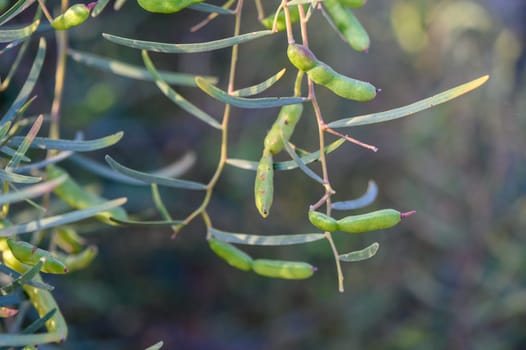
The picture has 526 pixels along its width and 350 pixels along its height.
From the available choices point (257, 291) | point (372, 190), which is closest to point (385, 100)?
point (257, 291)

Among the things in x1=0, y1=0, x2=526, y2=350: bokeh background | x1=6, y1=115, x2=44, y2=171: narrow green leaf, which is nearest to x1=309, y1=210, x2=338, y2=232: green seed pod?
x1=6, y1=115, x2=44, y2=171: narrow green leaf

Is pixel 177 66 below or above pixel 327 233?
below

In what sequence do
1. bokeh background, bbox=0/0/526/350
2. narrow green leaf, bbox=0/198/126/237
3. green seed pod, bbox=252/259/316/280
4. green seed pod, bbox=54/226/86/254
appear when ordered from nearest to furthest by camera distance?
1. narrow green leaf, bbox=0/198/126/237
2. green seed pod, bbox=252/259/316/280
3. green seed pod, bbox=54/226/86/254
4. bokeh background, bbox=0/0/526/350

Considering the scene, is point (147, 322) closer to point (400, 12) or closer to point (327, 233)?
point (400, 12)

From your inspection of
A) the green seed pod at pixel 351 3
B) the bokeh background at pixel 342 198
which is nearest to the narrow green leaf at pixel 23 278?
the green seed pod at pixel 351 3

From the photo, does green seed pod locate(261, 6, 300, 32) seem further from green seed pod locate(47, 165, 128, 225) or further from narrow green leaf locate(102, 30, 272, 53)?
green seed pod locate(47, 165, 128, 225)

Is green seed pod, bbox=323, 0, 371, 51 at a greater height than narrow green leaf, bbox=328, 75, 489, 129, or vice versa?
green seed pod, bbox=323, 0, 371, 51

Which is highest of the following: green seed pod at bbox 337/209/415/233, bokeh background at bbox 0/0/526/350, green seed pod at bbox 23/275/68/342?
green seed pod at bbox 337/209/415/233

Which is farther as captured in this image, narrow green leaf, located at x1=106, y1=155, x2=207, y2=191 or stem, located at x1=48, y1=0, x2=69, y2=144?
stem, located at x1=48, y1=0, x2=69, y2=144
